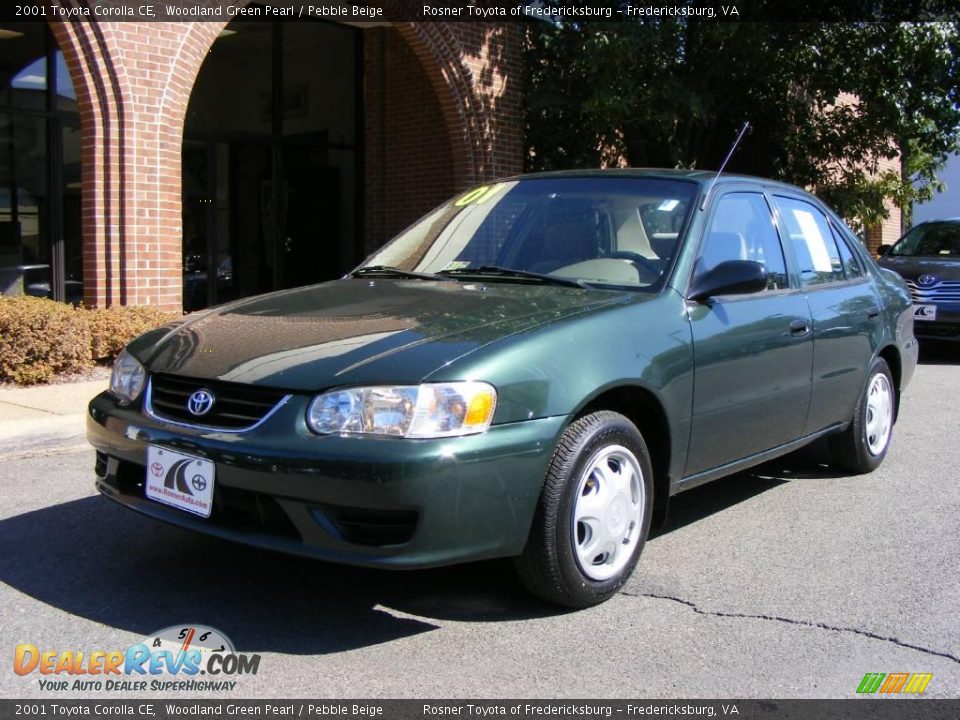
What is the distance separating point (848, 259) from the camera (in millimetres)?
5598

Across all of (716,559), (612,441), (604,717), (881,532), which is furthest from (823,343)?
(604,717)

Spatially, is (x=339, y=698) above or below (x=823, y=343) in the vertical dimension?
below

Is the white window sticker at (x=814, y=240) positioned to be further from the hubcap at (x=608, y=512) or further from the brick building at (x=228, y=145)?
the brick building at (x=228, y=145)

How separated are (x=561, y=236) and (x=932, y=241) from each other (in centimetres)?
1024

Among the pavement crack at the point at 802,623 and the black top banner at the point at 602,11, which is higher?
the black top banner at the point at 602,11

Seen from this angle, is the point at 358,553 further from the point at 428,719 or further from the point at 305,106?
the point at 305,106

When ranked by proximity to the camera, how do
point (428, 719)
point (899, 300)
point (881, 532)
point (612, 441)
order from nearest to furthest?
point (428, 719) < point (612, 441) < point (881, 532) < point (899, 300)

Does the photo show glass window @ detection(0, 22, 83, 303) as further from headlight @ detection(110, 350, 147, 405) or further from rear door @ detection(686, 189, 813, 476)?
rear door @ detection(686, 189, 813, 476)

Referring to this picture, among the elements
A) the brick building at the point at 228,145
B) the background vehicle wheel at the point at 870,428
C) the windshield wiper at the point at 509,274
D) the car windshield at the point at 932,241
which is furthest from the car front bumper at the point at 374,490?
the car windshield at the point at 932,241

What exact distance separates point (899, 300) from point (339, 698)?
179 inches

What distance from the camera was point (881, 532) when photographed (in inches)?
182

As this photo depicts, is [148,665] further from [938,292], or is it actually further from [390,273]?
[938,292]

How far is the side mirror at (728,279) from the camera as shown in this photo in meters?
4.02

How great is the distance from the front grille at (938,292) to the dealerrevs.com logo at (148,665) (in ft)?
34.1
